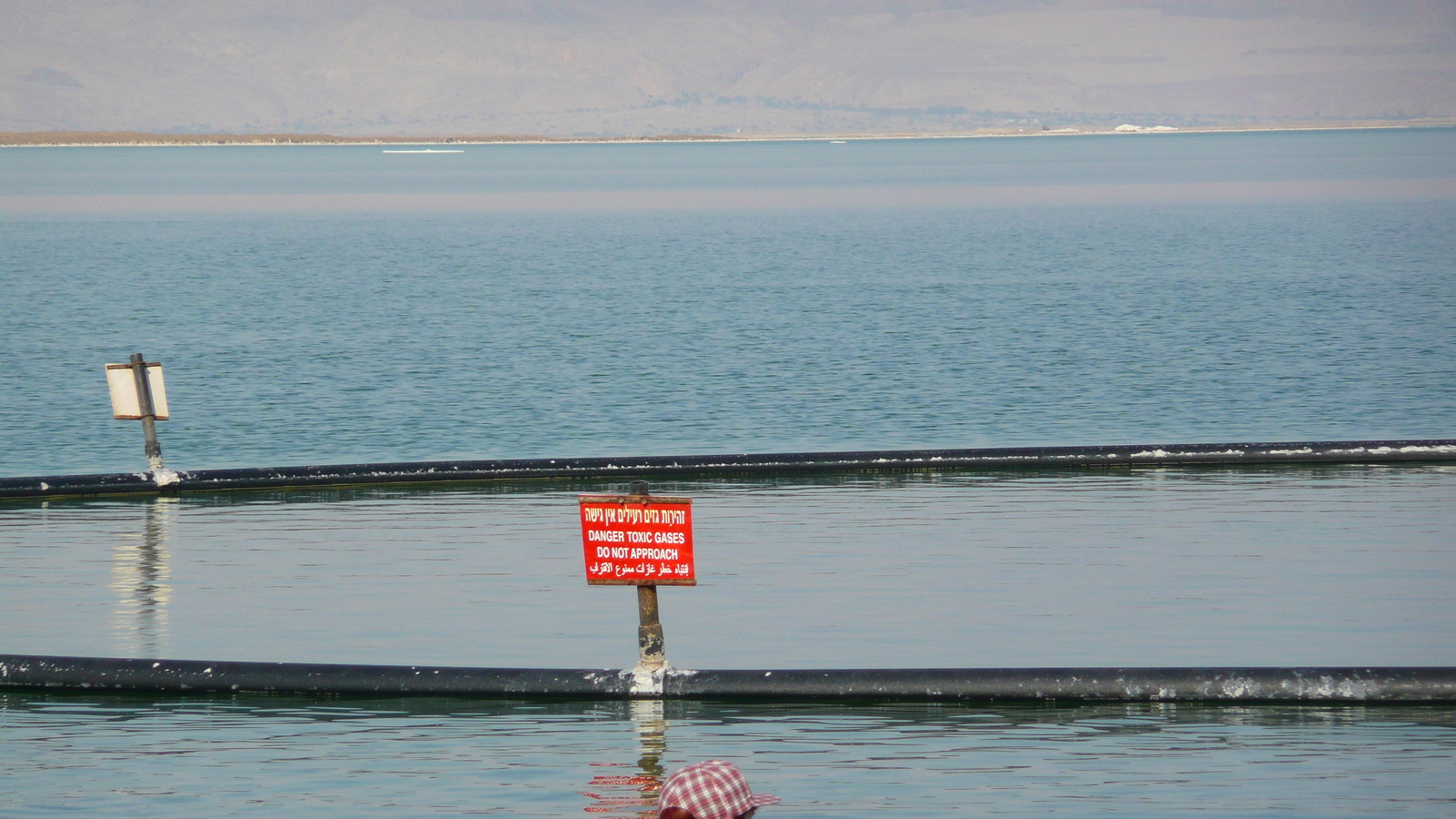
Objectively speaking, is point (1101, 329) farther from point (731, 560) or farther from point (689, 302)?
point (731, 560)

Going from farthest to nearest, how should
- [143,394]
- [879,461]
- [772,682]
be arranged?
1. [879,461]
2. [143,394]
3. [772,682]

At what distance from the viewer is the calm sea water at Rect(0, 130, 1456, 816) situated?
24.9ft

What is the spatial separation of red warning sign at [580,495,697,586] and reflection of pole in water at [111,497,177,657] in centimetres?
308

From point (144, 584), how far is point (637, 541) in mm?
4635

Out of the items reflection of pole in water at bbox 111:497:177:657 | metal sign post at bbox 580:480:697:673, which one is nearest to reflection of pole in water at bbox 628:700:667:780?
metal sign post at bbox 580:480:697:673

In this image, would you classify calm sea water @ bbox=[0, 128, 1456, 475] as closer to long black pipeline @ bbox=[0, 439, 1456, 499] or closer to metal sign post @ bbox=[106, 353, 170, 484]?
long black pipeline @ bbox=[0, 439, 1456, 499]

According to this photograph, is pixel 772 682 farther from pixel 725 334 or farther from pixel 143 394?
pixel 725 334

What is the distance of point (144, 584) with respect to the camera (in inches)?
441

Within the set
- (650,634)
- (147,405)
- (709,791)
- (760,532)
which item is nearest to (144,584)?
(147,405)

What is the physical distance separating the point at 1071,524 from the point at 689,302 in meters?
32.7

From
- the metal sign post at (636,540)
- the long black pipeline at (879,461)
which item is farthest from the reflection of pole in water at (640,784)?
the long black pipeline at (879,461)

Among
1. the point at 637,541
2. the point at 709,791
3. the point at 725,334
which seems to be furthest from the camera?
the point at 725,334

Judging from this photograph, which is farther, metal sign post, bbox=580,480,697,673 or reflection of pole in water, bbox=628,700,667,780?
metal sign post, bbox=580,480,697,673

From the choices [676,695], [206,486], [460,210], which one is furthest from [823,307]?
[460,210]
